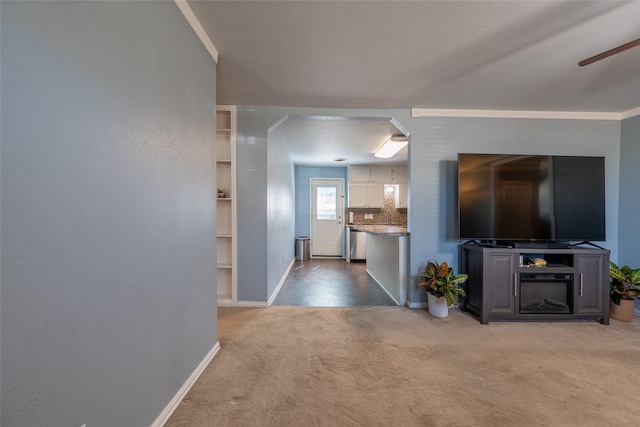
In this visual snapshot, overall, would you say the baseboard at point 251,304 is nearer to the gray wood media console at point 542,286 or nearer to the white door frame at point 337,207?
the gray wood media console at point 542,286

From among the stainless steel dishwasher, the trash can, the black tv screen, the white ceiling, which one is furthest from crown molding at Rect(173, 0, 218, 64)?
the stainless steel dishwasher

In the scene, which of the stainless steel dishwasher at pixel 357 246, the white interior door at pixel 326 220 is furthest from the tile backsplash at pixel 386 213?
the stainless steel dishwasher at pixel 357 246

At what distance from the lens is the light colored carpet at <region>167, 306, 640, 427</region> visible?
1557 mm

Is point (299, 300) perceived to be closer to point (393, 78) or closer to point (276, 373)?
point (276, 373)

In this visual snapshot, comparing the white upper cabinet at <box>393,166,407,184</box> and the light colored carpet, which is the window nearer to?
the white upper cabinet at <box>393,166,407,184</box>

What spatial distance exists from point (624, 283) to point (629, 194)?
1.10 m

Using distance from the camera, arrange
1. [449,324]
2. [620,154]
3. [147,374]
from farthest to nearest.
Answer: [620,154] → [449,324] → [147,374]

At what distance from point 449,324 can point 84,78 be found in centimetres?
334

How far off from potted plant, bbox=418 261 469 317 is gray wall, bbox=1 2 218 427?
98.6 inches

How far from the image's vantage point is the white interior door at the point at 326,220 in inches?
283

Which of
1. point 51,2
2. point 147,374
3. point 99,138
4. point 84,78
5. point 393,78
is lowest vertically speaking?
point 147,374

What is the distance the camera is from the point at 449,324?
9.32ft

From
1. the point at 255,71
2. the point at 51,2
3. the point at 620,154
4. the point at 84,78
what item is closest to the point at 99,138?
the point at 84,78

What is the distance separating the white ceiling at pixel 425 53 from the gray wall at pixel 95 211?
633 mm
